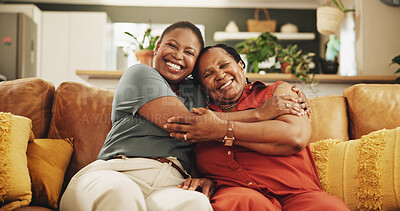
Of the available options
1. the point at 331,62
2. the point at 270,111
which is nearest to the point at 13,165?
the point at 270,111

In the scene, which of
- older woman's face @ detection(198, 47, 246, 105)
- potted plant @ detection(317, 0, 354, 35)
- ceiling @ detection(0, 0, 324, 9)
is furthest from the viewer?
ceiling @ detection(0, 0, 324, 9)

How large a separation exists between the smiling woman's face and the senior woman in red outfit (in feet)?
1.08

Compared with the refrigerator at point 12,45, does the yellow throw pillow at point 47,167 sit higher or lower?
lower

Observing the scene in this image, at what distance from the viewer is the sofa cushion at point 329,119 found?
183 centimetres

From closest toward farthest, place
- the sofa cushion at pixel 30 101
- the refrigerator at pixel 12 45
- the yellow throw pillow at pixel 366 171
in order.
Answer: the yellow throw pillow at pixel 366 171, the sofa cushion at pixel 30 101, the refrigerator at pixel 12 45

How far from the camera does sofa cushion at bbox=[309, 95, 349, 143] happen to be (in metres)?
1.83

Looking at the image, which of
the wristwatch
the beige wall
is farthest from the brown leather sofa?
the beige wall

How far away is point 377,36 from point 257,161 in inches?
106

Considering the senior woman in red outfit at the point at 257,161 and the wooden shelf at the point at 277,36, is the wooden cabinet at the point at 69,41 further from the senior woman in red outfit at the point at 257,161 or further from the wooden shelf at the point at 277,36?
the senior woman in red outfit at the point at 257,161

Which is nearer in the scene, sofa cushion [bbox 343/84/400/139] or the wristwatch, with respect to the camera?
the wristwatch

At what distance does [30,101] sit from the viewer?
178 cm

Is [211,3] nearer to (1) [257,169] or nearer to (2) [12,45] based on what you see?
(2) [12,45]

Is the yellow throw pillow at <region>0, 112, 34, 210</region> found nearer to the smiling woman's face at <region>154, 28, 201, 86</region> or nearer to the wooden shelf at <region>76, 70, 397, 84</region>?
the smiling woman's face at <region>154, 28, 201, 86</region>

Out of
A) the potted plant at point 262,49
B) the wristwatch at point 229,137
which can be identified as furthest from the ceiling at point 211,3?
the wristwatch at point 229,137
